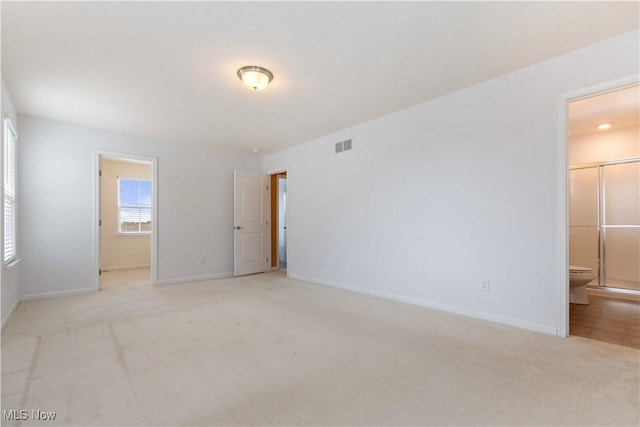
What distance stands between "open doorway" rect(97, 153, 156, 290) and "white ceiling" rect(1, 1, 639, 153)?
3239mm

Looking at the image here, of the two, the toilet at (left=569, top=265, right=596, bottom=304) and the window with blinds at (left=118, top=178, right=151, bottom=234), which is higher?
the window with blinds at (left=118, top=178, right=151, bottom=234)

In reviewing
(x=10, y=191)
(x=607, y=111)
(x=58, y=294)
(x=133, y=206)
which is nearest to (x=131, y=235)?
(x=133, y=206)

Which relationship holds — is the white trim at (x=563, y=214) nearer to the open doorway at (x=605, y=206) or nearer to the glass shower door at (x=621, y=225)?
the open doorway at (x=605, y=206)

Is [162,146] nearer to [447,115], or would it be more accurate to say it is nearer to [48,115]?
[48,115]

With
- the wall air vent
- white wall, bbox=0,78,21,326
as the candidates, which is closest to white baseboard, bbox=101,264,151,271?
white wall, bbox=0,78,21,326

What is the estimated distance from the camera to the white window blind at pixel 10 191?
339cm

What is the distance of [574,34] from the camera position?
2.46 m

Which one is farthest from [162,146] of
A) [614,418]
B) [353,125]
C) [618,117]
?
[618,117]

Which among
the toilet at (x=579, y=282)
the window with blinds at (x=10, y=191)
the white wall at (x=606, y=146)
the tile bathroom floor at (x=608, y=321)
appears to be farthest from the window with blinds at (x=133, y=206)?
the white wall at (x=606, y=146)

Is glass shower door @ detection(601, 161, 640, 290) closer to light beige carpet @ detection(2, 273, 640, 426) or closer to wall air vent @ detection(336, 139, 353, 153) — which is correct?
light beige carpet @ detection(2, 273, 640, 426)

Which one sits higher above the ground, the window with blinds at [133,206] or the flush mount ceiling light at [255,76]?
the flush mount ceiling light at [255,76]

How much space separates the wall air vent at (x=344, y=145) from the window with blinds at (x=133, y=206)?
5055 mm

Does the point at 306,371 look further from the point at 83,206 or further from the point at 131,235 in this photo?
the point at 131,235

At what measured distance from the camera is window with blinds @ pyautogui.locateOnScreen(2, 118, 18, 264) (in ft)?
11.1
